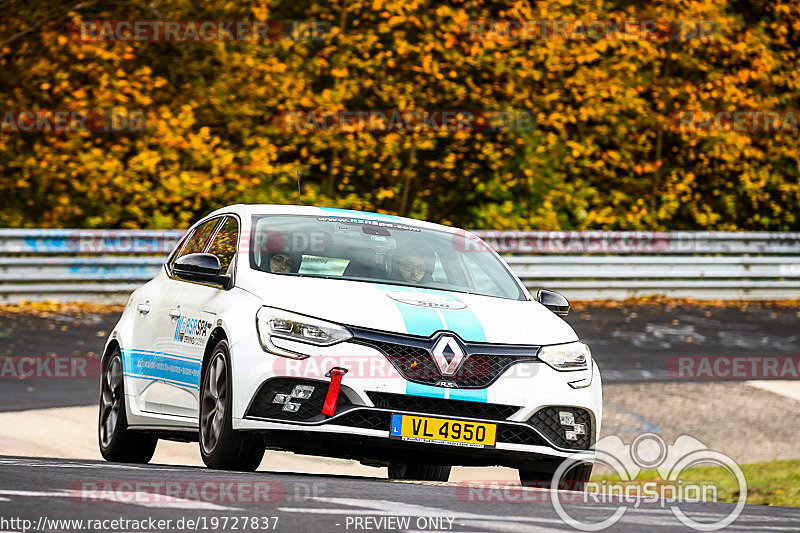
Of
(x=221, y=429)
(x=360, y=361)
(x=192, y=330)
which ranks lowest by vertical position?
(x=221, y=429)

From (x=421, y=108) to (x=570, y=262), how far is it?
13.3 ft

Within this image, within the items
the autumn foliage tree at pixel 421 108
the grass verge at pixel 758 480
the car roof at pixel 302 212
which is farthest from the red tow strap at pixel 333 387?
the autumn foliage tree at pixel 421 108

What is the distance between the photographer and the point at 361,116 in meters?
25.1

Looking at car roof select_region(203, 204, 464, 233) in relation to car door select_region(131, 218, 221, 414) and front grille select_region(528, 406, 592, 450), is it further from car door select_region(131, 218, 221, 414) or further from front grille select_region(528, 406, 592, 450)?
front grille select_region(528, 406, 592, 450)

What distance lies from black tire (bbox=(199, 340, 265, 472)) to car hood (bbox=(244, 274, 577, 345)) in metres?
0.45

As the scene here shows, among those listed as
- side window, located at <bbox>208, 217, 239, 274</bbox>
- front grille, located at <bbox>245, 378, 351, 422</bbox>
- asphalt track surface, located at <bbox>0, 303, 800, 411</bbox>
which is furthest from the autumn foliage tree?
front grille, located at <bbox>245, 378, 351, 422</bbox>

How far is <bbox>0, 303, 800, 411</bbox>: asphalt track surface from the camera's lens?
14242 mm

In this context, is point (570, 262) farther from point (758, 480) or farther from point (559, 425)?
point (559, 425)

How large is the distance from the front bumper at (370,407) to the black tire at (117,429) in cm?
198

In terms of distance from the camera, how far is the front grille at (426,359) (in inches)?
304

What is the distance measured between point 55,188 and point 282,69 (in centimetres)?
390

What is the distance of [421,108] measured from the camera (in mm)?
25328

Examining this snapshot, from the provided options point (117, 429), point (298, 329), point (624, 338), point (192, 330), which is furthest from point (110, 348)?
point (624, 338)

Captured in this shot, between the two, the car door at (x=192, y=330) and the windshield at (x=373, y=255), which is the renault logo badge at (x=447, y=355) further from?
the car door at (x=192, y=330)
